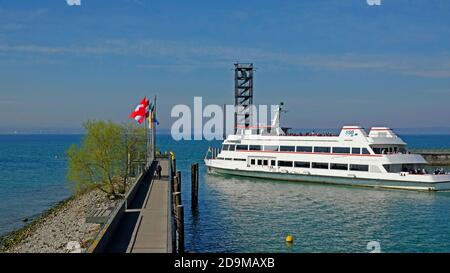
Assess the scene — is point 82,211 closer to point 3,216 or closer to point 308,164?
point 3,216

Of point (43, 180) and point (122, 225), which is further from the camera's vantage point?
point (43, 180)

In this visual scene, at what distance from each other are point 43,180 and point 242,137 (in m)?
28.7

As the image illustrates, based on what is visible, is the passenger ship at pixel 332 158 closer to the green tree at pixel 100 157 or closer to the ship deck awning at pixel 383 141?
the ship deck awning at pixel 383 141

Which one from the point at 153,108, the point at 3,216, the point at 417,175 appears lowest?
the point at 3,216

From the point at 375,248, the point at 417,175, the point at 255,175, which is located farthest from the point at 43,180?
the point at 375,248

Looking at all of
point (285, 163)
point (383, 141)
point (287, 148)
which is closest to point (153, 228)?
point (383, 141)

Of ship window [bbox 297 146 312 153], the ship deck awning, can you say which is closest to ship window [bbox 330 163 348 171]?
ship window [bbox 297 146 312 153]

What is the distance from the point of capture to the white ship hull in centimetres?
4288

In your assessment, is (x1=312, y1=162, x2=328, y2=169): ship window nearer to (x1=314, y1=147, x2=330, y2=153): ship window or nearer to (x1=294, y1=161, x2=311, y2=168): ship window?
(x1=294, y1=161, x2=311, y2=168): ship window

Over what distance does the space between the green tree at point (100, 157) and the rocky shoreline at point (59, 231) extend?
189cm

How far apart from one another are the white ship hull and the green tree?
18837 mm

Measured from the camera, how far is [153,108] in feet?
158

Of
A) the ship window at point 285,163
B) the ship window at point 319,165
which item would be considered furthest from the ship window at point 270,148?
the ship window at point 319,165

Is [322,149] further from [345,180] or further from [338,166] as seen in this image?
[345,180]
